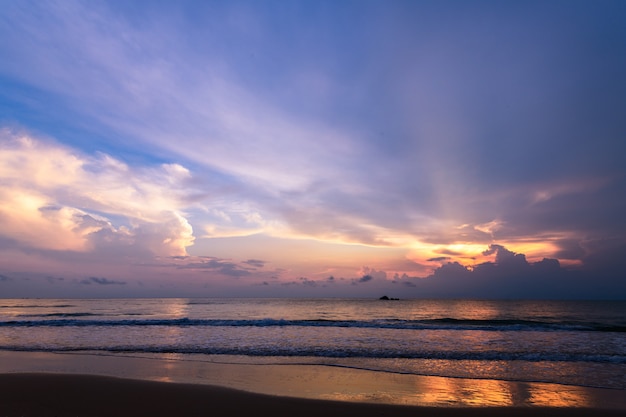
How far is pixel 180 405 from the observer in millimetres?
9344

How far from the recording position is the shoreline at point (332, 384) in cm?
1000

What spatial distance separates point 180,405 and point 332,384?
4.54 metres

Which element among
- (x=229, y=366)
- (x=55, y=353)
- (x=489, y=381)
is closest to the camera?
(x=489, y=381)

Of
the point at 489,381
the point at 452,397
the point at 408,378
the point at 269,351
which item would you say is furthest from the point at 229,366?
the point at 489,381

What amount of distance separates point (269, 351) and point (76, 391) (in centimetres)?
906

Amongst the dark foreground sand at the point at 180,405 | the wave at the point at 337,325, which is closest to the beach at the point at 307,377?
the dark foreground sand at the point at 180,405

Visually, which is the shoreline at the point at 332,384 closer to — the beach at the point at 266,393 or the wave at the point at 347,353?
the beach at the point at 266,393

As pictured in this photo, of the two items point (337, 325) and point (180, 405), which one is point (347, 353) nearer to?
point (180, 405)

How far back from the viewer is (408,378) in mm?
12805

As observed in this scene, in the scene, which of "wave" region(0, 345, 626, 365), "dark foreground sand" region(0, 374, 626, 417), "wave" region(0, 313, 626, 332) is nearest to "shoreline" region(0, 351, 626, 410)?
"dark foreground sand" region(0, 374, 626, 417)

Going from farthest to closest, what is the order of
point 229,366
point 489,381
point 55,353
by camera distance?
point 55,353, point 229,366, point 489,381

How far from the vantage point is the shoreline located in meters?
10.0

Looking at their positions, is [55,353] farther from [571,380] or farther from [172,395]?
[571,380]

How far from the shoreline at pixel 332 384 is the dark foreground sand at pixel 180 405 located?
0.28 metres
